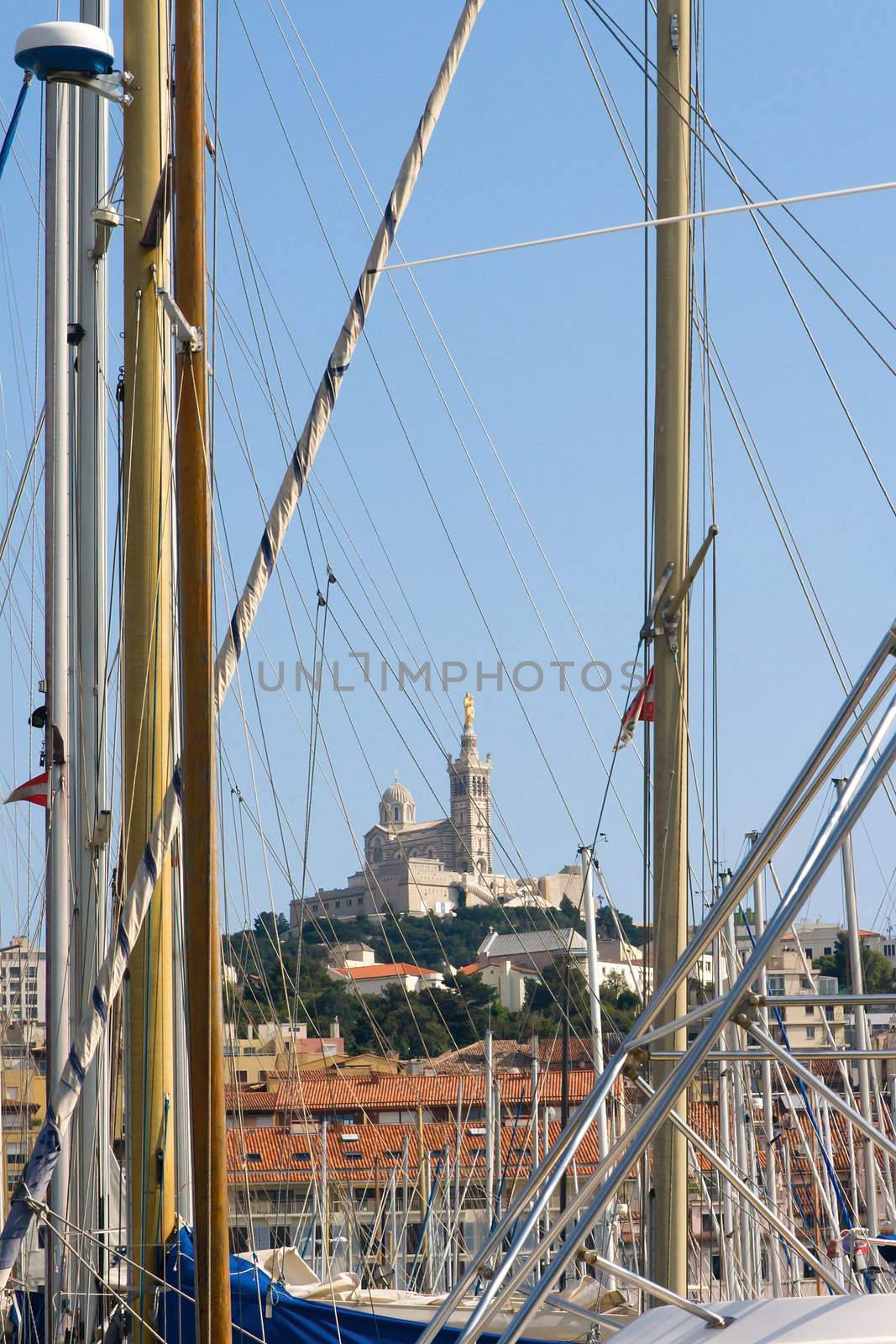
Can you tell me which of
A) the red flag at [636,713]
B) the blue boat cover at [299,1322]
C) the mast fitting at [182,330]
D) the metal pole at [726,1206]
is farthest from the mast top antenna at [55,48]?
the metal pole at [726,1206]

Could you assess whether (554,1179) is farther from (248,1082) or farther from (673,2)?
(248,1082)

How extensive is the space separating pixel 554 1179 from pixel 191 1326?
3.67 metres

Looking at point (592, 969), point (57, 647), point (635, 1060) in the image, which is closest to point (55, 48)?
point (57, 647)

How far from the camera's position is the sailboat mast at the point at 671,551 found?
23.3ft

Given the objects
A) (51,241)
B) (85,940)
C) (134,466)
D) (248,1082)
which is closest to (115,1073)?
(85,940)

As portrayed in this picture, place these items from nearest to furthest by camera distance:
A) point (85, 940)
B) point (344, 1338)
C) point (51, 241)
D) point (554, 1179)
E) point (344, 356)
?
point (554, 1179) < point (344, 356) < point (344, 1338) < point (85, 940) < point (51, 241)

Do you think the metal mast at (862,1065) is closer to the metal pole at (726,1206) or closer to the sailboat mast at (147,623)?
the metal pole at (726,1206)

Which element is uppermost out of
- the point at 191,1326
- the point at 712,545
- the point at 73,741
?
the point at 712,545

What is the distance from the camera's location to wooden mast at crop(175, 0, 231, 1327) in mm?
5465

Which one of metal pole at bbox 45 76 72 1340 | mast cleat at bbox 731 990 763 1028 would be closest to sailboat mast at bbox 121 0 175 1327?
metal pole at bbox 45 76 72 1340

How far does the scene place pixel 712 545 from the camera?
27.6 feet

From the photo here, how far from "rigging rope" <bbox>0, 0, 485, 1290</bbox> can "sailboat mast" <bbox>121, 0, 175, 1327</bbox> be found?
44 centimetres

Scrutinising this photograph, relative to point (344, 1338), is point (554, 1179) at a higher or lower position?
higher

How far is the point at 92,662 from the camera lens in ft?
32.1
